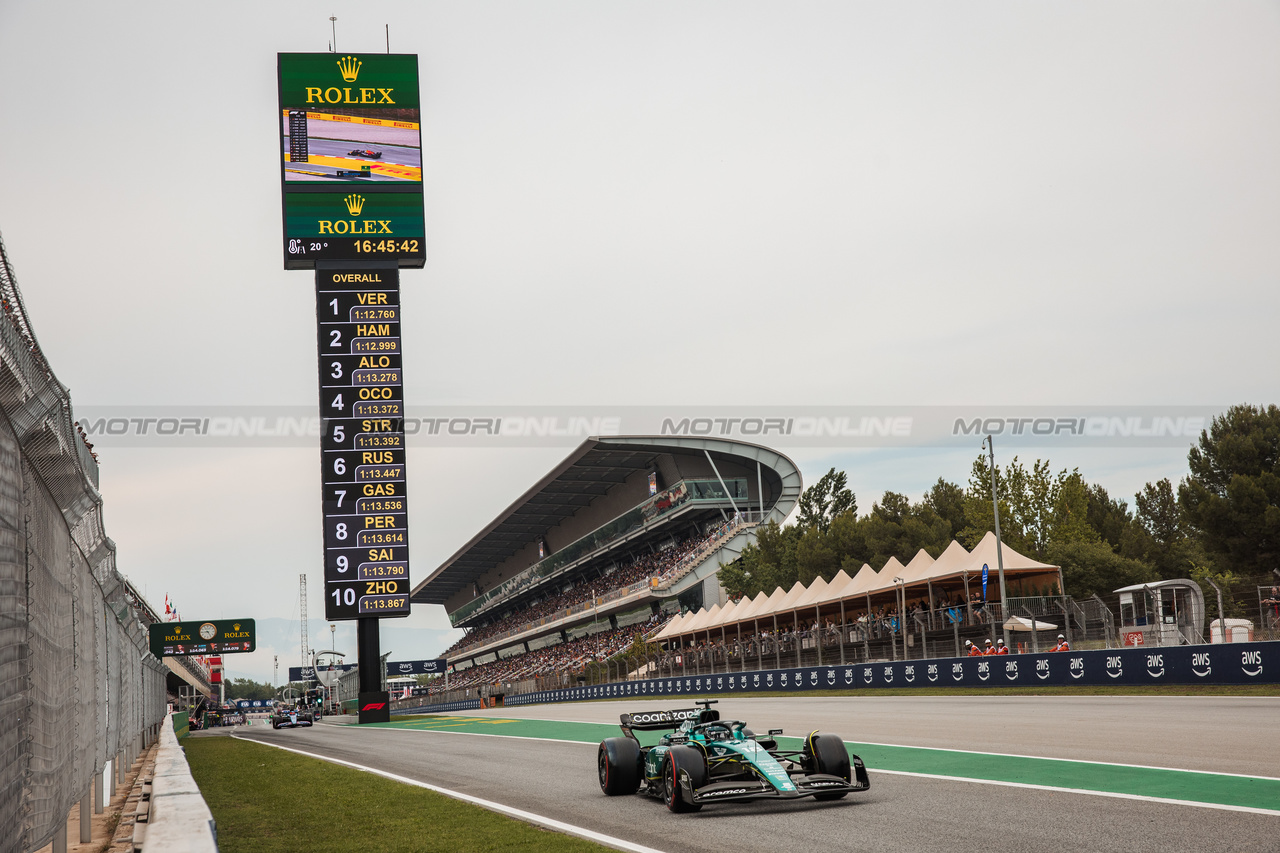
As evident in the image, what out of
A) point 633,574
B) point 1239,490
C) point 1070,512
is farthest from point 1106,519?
point 633,574

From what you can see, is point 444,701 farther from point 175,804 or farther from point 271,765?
point 175,804

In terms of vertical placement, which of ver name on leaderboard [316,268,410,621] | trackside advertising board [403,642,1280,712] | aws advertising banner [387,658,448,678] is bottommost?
aws advertising banner [387,658,448,678]

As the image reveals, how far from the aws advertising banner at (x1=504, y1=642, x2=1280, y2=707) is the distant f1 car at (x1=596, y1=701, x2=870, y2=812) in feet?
44.4

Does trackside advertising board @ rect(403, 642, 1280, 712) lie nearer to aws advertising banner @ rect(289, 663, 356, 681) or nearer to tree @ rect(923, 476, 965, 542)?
tree @ rect(923, 476, 965, 542)

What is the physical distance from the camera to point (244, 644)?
5281 centimetres

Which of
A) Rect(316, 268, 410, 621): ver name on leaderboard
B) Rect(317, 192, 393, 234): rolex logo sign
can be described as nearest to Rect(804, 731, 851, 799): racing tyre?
Rect(316, 268, 410, 621): ver name on leaderboard

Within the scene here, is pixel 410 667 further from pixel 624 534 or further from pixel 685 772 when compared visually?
pixel 685 772

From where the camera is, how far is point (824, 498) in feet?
249

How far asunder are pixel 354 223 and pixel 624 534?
4805cm

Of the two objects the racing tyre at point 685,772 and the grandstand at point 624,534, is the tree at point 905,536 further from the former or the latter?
the racing tyre at point 685,772

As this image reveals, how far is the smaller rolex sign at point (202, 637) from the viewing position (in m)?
49.3

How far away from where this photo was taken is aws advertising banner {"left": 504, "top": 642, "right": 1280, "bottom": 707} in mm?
20578

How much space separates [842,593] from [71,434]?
128ft

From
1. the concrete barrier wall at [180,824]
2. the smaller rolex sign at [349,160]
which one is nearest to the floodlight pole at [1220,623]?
the concrete barrier wall at [180,824]
